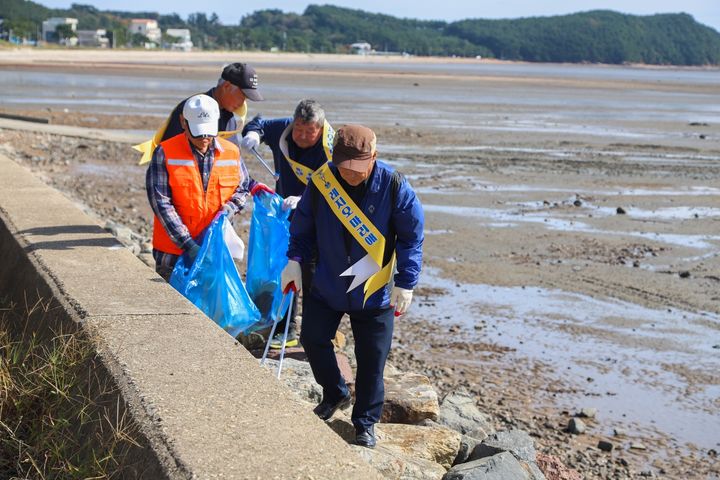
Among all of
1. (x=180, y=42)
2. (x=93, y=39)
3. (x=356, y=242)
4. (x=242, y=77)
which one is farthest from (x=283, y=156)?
(x=180, y=42)

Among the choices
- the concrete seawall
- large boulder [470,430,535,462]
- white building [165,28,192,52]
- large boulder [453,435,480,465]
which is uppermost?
the concrete seawall

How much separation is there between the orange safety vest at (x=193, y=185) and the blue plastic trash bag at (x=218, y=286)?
133 mm

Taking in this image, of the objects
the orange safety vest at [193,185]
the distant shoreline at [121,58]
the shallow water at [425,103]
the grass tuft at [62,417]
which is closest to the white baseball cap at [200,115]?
the orange safety vest at [193,185]

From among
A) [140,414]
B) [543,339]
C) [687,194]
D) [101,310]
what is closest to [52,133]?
[687,194]

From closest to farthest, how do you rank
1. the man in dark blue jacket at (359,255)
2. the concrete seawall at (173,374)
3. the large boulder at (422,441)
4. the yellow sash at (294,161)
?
1. the concrete seawall at (173,374)
2. the man in dark blue jacket at (359,255)
3. the large boulder at (422,441)
4. the yellow sash at (294,161)

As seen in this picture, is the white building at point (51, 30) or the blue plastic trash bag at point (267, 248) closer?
the blue plastic trash bag at point (267, 248)

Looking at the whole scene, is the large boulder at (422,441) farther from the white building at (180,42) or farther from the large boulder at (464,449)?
the white building at (180,42)

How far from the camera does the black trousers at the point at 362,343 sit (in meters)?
5.02

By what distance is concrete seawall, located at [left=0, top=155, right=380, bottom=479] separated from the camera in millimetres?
3395

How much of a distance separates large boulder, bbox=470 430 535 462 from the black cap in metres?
2.67

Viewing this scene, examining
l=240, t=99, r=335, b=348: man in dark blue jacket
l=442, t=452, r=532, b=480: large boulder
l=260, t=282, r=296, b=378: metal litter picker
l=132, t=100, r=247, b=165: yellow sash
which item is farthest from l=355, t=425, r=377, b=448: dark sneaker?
l=132, t=100, r=247, b=165: yellow sash

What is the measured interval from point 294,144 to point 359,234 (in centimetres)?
178

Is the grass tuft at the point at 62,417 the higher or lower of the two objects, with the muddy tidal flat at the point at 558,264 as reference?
higher

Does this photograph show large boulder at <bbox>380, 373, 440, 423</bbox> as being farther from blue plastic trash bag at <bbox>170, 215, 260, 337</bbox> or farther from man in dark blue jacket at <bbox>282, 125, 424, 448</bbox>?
blue plastic trash bag at <bbox>170, 215, 260, 337</bbox>
